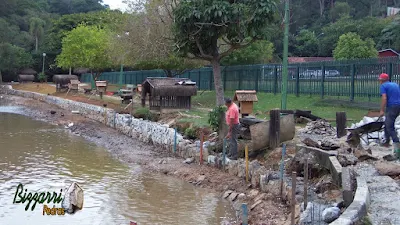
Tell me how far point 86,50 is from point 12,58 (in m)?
24.6

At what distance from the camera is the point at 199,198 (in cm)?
1262

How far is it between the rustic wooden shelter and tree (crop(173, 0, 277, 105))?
3.66 metres

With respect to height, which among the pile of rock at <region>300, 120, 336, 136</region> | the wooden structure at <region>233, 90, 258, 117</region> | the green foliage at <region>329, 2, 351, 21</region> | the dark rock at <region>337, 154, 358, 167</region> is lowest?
the dark rock at <region>337, 154, 358, 167</region>

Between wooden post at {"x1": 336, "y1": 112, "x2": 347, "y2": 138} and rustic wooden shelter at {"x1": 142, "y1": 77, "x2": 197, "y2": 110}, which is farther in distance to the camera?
rustic wooden shelter at {"x1": 142, "y1": 77, "x2": 197, "y2": 110}

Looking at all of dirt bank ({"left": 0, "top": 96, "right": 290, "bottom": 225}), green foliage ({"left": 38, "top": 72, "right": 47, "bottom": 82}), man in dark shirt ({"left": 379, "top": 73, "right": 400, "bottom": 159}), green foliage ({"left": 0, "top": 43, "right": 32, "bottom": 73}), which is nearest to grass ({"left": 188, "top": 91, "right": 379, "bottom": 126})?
dirt bank ({"left": 0, "top": 96, "right": 290, "bottom": 225})

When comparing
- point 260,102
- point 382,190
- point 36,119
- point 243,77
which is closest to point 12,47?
point 36,119

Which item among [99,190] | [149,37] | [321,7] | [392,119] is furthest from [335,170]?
[321,7]

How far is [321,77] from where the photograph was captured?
23.9 m

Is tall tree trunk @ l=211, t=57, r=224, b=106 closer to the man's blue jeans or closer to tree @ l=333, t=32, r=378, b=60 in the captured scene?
the man's blue jeans

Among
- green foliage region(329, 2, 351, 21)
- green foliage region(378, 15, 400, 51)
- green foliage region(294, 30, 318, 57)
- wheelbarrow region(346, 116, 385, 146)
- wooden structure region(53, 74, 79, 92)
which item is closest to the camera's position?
wheelbarrow region(346, 116, 385, 146)

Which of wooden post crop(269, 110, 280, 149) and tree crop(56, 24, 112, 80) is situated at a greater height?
tree crop(56, 24, 112, 80)

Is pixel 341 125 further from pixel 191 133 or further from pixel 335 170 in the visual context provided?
pixel 191 133

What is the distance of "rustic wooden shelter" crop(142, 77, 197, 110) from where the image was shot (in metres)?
24.3

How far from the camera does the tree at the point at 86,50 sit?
47.8 meters
